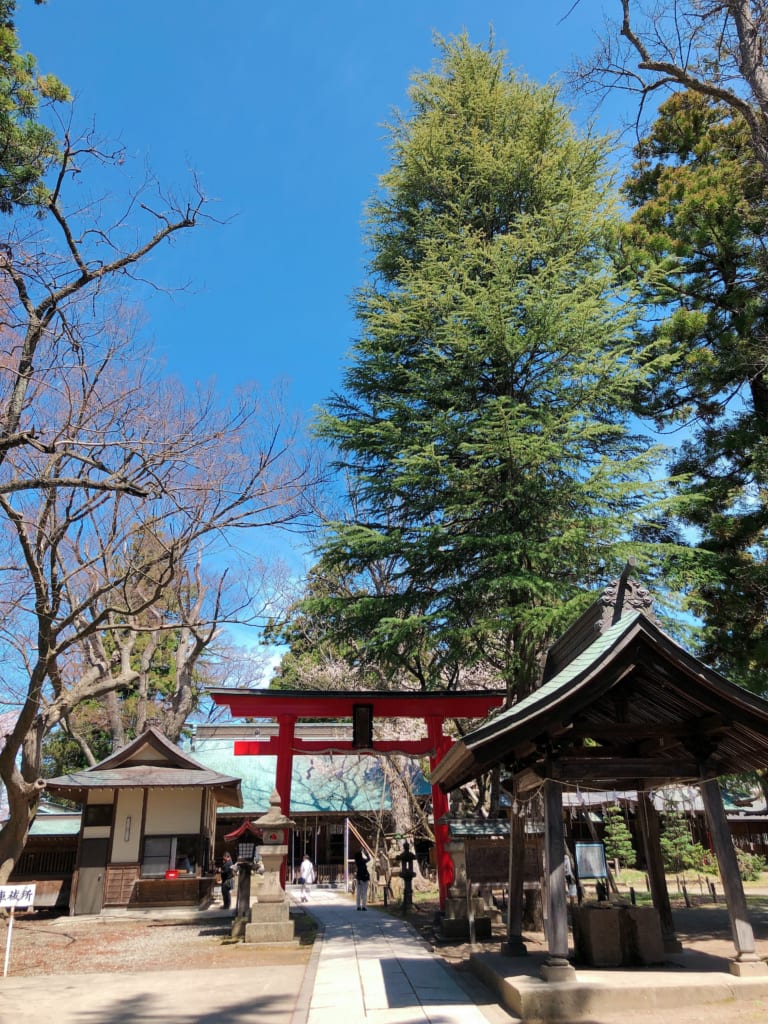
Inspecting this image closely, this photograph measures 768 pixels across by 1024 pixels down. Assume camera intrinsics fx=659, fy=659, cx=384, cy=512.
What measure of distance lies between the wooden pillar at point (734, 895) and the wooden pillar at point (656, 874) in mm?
1338

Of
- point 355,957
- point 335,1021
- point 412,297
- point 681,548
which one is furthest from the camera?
point 412,297

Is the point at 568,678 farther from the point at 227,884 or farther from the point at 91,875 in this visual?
the point at 91,875

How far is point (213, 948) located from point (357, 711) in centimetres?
458

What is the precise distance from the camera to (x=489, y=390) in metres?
11.7

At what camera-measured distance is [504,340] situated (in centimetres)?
1073

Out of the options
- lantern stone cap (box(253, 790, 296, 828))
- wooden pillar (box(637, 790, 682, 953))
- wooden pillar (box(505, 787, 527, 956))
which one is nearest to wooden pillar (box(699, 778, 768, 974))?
wooden pillar (box(637, 790, 682, 953))

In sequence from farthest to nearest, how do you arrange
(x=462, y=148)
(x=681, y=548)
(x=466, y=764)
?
(x=462, y=148)
(x=681, y=548)
(x=466, y=764)

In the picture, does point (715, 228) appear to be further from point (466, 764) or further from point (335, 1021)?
point (335, 1021)

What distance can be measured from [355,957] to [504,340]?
941cm

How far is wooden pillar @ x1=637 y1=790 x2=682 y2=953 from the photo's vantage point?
304 inches

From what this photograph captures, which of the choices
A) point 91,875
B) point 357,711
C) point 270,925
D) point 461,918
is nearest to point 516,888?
point 461,918

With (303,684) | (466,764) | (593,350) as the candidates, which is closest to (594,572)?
(593,350)

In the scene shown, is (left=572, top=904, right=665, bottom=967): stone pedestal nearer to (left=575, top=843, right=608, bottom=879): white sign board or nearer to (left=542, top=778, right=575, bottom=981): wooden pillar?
(left=542, top=778, right=575, bottom=981): wooden pillar

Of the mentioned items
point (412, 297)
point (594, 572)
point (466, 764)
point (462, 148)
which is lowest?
point (466, 764)
